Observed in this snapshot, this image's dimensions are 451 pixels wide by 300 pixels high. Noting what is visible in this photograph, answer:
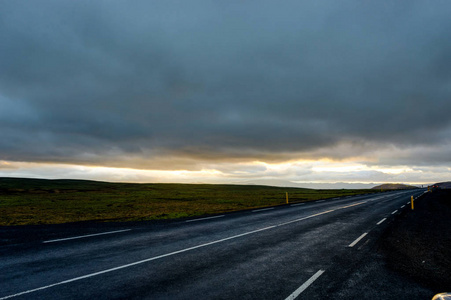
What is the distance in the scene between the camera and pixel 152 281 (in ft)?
19.5

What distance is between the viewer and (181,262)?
736cm

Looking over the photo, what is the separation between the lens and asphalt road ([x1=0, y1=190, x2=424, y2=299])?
17.8ft

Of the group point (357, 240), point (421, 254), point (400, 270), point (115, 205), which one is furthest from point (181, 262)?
point (115, 205)

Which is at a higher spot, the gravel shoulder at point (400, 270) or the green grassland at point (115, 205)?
the gravel shoulder at point (400, 270)

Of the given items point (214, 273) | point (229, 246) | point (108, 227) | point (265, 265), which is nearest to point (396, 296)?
point (265, 265)

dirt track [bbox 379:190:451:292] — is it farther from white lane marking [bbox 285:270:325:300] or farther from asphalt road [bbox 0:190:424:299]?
white lane marking [bbox 285:270:325:300]

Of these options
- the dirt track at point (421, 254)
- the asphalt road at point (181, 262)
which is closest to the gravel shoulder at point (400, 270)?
the dirt track at point (421, 254)

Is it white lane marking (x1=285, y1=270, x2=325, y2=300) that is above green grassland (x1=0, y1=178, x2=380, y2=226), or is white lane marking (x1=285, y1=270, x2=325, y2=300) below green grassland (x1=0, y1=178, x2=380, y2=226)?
above

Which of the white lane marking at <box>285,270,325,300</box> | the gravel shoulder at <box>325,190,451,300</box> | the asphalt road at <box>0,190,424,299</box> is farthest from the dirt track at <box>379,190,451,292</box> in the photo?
the white lane marking at <box>285,270,325,300</box>

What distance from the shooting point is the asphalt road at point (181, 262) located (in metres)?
5.44

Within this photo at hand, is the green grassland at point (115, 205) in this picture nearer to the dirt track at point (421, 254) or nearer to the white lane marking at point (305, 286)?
the dirt track at point (421, 254)

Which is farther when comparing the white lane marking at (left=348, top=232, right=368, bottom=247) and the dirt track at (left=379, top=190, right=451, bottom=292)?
the white lane marking at (left=348, top=232, right=368, bottom=247)

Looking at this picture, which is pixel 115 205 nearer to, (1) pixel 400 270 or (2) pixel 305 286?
(2) pixel 305 286

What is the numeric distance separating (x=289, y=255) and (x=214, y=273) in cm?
281
